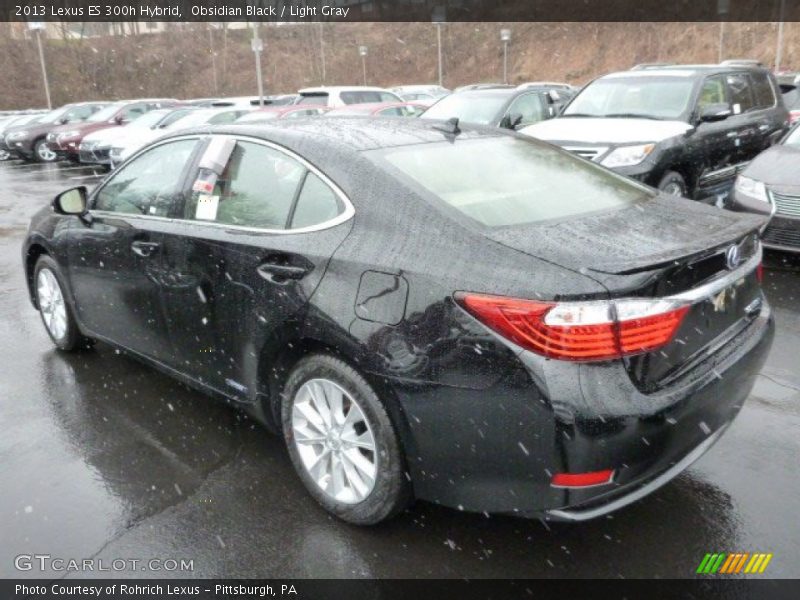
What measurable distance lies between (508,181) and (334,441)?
1.34m

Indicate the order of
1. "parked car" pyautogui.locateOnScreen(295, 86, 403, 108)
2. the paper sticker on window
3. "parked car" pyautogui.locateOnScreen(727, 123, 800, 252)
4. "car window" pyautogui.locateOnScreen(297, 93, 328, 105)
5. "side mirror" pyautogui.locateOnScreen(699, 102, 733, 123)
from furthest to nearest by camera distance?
"car window" pyautogui.locateOnScreen(297, 93, 328, 105) → "parked car" pyautogui.locateOnScreen(295, 86, 403, 108) → "side mirror" pyautogui.locateOnScreen(699, 102, 733, 123) → "parked car" pyautogui.locateOnScreen(727, 123, 800, 252) → the paper sticker on window

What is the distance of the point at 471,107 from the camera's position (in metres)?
10.6

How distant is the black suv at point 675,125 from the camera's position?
285 inches

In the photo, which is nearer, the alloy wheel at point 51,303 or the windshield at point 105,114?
the alloy wheel at point 51,303

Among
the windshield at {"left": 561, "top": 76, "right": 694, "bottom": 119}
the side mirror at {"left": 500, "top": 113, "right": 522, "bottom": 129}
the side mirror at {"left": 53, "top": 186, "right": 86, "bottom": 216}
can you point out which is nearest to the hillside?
the side mirror at {"left": 500, "top": 113, "right": 522, "bottom": 129}

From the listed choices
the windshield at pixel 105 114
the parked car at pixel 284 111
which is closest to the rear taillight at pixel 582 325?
the parked car at pixel 284 111

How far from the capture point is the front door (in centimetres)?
378

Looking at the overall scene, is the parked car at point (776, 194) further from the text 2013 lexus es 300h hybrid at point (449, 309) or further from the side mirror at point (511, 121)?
the side mirror at point (511, 121)

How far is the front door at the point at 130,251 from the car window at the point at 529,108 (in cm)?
730

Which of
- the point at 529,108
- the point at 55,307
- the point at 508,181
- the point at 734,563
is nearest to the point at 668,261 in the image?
the point at 508,181

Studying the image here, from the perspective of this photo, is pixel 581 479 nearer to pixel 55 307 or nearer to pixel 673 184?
pixel 55 307

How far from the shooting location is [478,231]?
2.61 meters

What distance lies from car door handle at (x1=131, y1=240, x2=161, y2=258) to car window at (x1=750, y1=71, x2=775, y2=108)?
8.25 meters

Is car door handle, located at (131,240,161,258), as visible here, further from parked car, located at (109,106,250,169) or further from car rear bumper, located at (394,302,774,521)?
parked car, located at (109,106,250,169)
